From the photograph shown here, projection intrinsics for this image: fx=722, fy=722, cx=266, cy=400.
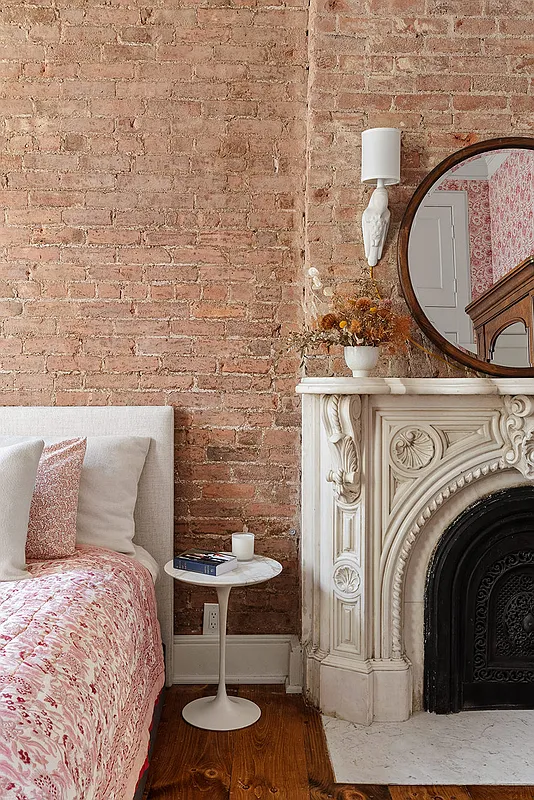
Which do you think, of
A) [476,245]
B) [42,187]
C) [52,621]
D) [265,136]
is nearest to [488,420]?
[476,245]

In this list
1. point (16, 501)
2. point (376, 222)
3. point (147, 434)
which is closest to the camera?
point (16, 501)

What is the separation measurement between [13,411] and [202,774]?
4.97 ft

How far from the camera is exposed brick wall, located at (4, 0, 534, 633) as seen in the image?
9.55 ft

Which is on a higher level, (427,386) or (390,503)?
(427,386)

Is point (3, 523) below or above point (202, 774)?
above

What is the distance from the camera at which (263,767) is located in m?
2.31

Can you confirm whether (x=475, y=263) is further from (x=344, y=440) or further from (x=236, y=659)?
(x=236, y=659)

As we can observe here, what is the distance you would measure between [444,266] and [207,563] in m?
1.42

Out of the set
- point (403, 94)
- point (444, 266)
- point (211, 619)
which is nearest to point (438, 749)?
point (211, 619)

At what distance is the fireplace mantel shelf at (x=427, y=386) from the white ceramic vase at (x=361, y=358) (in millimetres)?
124

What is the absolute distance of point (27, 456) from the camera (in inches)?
90.8

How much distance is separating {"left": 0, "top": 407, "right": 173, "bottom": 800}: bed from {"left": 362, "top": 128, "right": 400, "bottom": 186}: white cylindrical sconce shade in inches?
48.3

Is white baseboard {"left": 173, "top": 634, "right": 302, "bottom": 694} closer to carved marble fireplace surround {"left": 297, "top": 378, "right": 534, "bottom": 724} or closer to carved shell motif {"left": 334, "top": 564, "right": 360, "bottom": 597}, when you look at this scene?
carved marble fireplace surround {"left": 297, "top": 378, "right": 534, "bottom": 724}

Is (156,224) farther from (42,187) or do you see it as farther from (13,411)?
(13,411)
